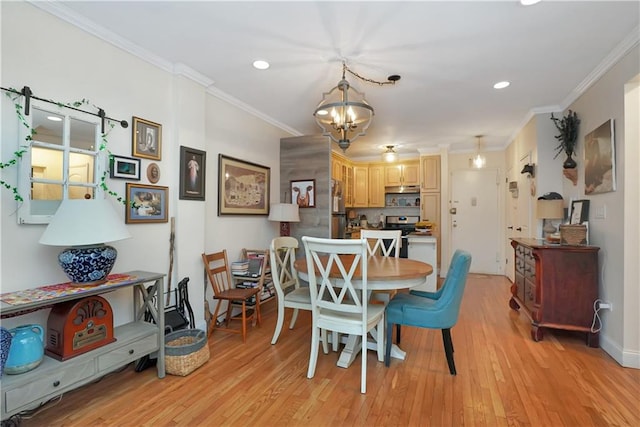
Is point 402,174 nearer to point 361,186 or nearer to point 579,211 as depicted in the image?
point 361,186

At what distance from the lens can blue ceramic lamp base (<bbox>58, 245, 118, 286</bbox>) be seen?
1808 millimetres

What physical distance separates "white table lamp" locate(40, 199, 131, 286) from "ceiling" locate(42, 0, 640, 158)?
1310mm

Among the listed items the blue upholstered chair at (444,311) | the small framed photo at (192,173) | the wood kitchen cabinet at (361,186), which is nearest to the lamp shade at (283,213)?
the small framed photo at (192,173)

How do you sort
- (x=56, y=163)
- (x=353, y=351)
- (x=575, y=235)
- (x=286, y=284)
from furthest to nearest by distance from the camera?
(x=286, y=284) < (x=575, y=235) < (x=353, y=351) < (x=56, y=163)

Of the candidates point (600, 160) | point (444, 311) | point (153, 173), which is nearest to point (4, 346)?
point (153, 173)

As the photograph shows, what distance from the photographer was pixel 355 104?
237cm

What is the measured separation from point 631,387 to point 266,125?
14.1 ft

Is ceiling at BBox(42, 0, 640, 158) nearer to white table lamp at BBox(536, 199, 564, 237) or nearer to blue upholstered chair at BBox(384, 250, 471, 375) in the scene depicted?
white table lamp at BBox(536, 199, 564, 237)

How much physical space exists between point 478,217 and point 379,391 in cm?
480

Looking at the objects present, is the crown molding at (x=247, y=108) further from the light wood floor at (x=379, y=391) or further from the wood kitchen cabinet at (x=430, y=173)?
the wood kitchen cabinet at (x=430, y=173)

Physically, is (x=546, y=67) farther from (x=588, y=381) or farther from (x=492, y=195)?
(x=492, y=195)

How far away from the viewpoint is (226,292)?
3049 mm

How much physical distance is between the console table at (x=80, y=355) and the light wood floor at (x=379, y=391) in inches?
9.9

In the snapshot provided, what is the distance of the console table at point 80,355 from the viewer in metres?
1.51
